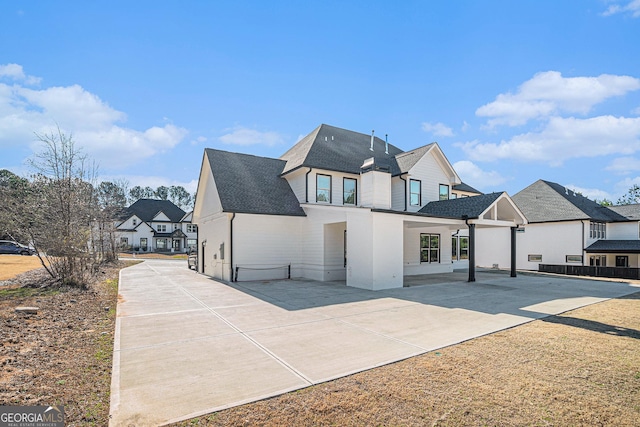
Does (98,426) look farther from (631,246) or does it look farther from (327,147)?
(631,246)

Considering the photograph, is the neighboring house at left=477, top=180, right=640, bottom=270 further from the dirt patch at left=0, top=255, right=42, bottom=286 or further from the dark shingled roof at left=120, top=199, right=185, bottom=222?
the dark shingled roof at left=120, top=199, right=185, bottom=222

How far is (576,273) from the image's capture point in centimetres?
2278

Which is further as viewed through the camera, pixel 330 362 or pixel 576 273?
pixel 576 273

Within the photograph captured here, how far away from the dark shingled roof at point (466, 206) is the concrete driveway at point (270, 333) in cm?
422

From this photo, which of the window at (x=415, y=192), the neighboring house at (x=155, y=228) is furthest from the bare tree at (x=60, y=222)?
the neighboring house at (x=155, y=228)

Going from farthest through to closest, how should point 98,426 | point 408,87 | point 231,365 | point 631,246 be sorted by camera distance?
point 631,246, point 408,87, point 231,365, point 98,426

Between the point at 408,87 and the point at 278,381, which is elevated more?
the point at 408,87

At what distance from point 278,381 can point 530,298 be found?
10.9 meters

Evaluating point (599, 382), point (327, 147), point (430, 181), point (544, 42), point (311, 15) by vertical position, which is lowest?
point (599, 382)

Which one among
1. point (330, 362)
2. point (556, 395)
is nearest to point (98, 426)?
point (330, 362)

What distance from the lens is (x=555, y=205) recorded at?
2755 cm

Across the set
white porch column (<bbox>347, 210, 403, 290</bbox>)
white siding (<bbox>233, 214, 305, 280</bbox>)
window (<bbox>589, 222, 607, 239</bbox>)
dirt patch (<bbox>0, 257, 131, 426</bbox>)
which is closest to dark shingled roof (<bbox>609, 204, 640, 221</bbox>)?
window (<bbox>589, 222, 607, 239</bbox>)

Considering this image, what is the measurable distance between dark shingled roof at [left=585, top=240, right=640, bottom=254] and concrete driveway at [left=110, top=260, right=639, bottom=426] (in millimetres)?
14097

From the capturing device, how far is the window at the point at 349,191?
19312 millimetres
